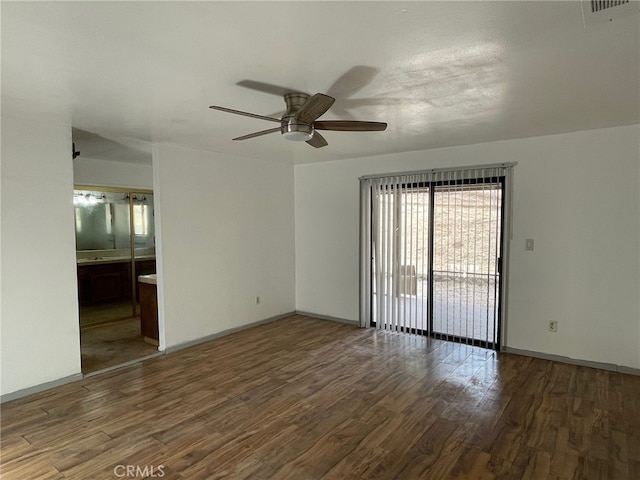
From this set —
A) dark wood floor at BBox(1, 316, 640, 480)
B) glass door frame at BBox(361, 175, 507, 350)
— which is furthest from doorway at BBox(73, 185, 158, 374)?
glass door frame at BBox(361, 175, 507, 350)

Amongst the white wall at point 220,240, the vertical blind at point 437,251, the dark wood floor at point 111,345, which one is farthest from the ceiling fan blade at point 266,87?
the dark wood floor at point 111,345

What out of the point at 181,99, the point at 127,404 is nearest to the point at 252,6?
the point at 181,99

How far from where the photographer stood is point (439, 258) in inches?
182

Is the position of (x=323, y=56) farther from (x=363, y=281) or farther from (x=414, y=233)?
(x=363, y=281)

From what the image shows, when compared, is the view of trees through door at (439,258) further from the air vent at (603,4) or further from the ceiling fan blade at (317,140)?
the air vent at (603,4)

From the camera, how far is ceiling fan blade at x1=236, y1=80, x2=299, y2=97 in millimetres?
2426

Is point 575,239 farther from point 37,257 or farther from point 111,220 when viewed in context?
point 111,220

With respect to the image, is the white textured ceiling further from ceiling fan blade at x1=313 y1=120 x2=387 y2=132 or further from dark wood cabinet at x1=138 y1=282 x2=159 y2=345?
dark wood cabinet at x1=138 y1=282 x2=159 y2=345

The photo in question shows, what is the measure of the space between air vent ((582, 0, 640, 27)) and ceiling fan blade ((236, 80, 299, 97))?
5.30ft

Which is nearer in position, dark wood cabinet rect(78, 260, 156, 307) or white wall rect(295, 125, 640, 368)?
white wall rect(295, 125, 640, 368)

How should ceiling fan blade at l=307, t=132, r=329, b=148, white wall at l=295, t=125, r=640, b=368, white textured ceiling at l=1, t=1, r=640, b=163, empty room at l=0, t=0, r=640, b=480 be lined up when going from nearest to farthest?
white textured ceiling at l=1, t=1, r=640, b=163 < empty room at l=0, t=0, r=640, b=480 < ceiling fan blade at l=307, t=132, r=329, b=148 < white wall at l=295, t=125, r=640, b=368

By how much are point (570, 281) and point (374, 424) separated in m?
2.65

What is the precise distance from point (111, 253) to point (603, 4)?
666 centimetres

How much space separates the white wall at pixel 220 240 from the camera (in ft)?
14.2
